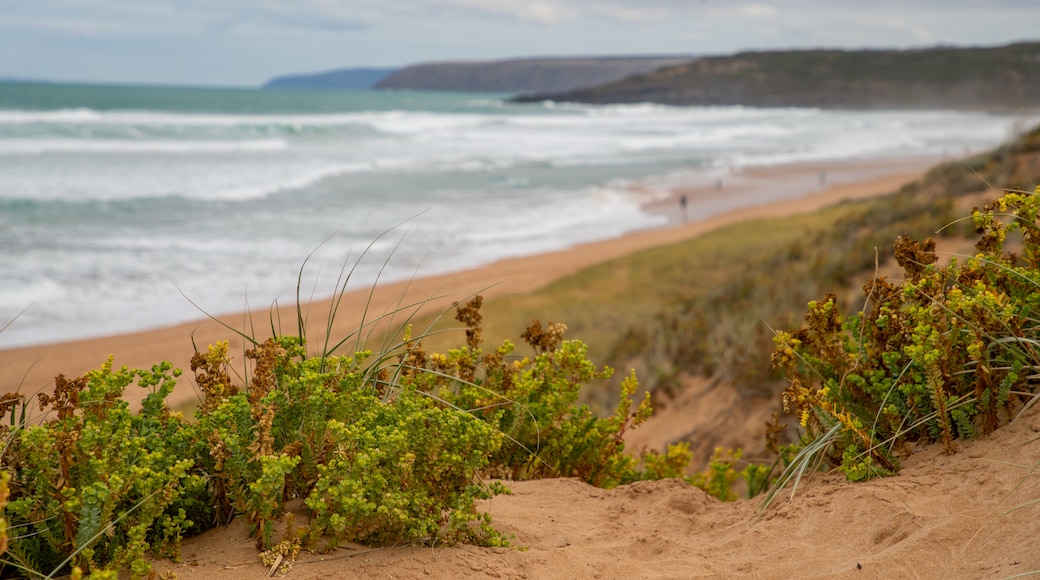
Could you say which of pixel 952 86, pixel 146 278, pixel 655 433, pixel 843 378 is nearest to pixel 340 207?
pixel 146 278

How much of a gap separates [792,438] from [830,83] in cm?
12360

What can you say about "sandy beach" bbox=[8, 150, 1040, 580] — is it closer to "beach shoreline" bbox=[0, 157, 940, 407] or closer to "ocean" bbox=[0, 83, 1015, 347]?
"beach shoreline" bbox=[0, 157, 940, 407]

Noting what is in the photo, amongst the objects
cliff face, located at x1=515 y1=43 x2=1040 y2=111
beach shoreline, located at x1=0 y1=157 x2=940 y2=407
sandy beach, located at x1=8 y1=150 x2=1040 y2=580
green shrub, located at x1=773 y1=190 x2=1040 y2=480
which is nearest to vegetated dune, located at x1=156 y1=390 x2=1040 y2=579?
sandy beach, located at x1=8 y1=150 x2=1040 y2=580

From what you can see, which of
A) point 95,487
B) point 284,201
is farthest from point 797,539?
point 284,201

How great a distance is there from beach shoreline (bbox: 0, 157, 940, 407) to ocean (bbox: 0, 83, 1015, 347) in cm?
52

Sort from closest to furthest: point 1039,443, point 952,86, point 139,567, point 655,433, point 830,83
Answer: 1. point 139,567
2. point 1039,443
3. point 655,433
4. point 952,86
5. point 830,83

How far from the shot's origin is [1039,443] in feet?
8.70

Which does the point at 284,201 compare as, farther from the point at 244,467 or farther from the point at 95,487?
the point at 95,487

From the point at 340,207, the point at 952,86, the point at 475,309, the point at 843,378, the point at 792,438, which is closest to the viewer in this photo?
the point at 843,378

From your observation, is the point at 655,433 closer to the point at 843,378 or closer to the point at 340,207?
the point at 843,378

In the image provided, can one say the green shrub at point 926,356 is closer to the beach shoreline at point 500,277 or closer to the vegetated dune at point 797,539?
the vegetated dune at point 797,539

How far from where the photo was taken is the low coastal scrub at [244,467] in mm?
2207

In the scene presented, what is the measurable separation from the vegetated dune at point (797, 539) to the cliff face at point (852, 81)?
101m

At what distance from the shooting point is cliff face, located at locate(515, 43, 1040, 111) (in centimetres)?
10525
